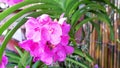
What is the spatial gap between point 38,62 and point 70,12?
0.80ft

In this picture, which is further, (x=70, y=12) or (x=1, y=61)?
(x=70, y=12)

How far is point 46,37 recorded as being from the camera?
3.16ft

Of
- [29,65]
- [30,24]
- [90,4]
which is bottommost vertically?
[29,65]

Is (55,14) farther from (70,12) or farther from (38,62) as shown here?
(38,62)

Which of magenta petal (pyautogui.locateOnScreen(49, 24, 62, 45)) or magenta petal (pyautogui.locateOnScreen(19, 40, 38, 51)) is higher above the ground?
magenta petal (pyautogui.locateOnScreen(49, 24, 62, 45))

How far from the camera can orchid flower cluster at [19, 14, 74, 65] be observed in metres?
0.96

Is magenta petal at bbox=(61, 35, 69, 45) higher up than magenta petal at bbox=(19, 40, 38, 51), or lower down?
higher up

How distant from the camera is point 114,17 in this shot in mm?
2219

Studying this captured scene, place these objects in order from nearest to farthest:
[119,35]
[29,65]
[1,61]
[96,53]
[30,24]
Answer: [30,24] < [1,61] < [29,65] < [119,35] < [96,53]

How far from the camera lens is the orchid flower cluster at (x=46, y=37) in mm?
956

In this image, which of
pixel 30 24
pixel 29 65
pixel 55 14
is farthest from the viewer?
pixel 29 65

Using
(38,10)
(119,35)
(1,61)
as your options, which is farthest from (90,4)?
(119,35)

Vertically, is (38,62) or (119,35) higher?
(119,35)

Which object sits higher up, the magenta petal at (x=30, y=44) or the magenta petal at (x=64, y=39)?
the magenta petal at (x=64, y=39)
